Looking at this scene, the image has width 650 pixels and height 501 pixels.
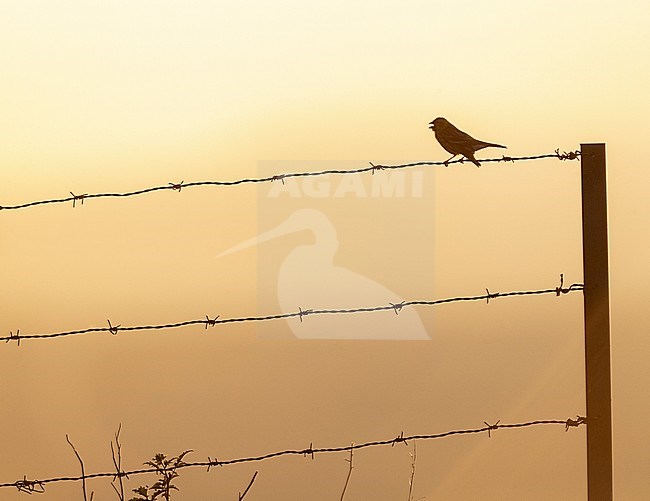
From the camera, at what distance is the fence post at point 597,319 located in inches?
65.7

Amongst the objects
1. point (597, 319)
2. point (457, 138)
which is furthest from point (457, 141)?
point (597, 319)

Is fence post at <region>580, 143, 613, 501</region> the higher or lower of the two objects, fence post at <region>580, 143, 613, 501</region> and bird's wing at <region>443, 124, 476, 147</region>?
the lower

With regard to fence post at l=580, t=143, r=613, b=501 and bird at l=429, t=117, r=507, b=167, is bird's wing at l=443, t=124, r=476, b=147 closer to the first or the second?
bird at l=429, t=117, r=507, b=167

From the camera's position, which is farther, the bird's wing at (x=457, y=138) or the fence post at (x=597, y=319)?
the bird's wing at (x=457, y=138)

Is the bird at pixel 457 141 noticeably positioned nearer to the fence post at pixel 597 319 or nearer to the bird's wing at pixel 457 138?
the bird's wing at pixel 457 138

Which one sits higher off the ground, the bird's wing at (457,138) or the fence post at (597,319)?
the bird's wing at (457,138)

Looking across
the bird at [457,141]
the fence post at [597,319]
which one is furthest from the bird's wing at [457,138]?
the fence post at [597,319]

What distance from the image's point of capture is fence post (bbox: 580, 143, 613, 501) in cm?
167

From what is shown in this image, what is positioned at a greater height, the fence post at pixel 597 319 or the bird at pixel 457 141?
the bird at pixel 457 141

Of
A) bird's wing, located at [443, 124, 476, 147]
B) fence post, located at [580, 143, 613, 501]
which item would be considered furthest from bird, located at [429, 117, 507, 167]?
fence post, located at [580, 143, 613, 501]

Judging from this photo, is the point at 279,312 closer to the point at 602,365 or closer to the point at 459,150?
the point at 459,150

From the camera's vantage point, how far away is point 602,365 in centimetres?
167

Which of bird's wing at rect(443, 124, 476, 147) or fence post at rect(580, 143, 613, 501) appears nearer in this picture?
fence post at rect(580, 143, 613, 501)

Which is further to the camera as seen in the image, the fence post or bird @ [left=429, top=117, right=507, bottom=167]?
bird @ [left=429, top=117, right=507, bottom=167]
